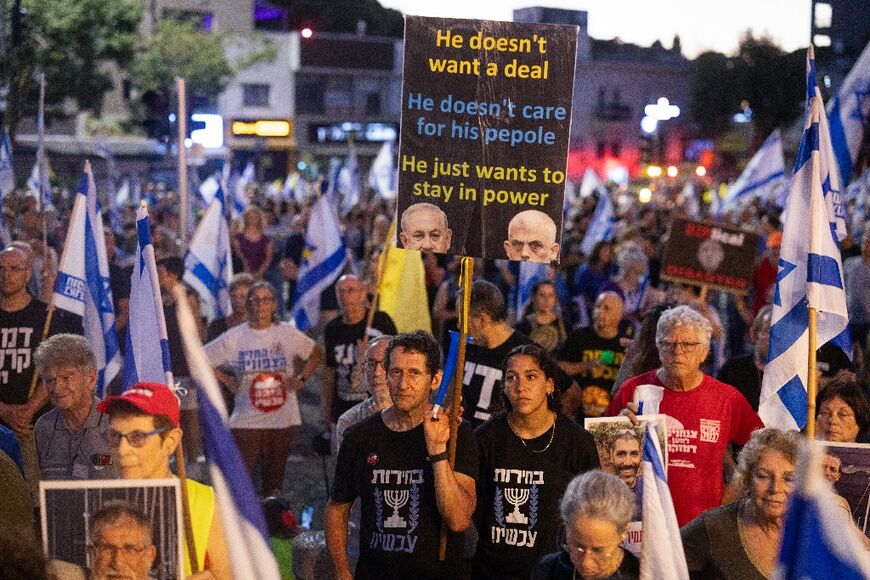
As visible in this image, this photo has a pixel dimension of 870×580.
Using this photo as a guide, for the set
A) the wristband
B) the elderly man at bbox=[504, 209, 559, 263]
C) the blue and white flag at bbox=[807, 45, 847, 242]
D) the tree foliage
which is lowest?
the wristband

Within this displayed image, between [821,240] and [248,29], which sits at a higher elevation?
[248,29]

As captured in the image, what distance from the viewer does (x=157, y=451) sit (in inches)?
162

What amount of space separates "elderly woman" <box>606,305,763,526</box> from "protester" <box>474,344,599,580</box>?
54 cm

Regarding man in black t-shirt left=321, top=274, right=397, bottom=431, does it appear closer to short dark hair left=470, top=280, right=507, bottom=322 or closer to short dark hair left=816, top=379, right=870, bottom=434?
short dark hair left=470, top=280, right=507, bottom=322

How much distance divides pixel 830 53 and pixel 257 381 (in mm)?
55528

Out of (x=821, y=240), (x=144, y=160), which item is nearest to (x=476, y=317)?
(x=821, y=240)

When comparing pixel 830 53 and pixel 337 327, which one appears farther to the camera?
pixel 830 53

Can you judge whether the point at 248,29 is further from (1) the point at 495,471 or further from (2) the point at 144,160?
(1) the point at 495,471

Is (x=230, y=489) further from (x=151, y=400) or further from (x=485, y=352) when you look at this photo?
(x=485, y=352)

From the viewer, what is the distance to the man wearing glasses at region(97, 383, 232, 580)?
4.03 metres

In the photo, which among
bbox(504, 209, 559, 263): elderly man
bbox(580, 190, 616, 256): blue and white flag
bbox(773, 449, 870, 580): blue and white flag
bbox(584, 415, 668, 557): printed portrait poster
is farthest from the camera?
bbox(580, 190, 616, 256): blue and white flag

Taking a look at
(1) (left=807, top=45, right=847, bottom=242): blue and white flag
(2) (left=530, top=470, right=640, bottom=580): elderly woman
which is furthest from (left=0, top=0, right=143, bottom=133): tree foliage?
(2) (left=530, top=470, right=640, bottom=580): elderly woman

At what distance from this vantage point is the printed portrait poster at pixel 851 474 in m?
4.49

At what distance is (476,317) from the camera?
6867 mm
